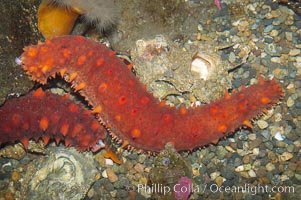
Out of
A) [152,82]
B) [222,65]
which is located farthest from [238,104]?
[152,82]

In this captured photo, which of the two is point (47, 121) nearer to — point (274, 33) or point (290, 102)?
point (290, 102)

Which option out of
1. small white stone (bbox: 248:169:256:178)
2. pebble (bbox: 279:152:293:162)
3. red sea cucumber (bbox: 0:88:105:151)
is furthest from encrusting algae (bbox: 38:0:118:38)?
pebble (bbox: 279:152:293:162)

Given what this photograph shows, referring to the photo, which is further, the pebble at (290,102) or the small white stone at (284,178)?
the pebble at (290,102)

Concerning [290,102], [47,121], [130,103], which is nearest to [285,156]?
[290,102]

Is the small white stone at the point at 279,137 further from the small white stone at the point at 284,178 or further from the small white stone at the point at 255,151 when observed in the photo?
the small white stone at the point at 284,178

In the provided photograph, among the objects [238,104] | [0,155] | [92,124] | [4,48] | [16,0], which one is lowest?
[0,155]

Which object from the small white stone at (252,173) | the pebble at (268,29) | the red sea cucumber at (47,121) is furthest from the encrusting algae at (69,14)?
the small white stone at (252,173)

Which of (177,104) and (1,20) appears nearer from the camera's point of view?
(1,20)

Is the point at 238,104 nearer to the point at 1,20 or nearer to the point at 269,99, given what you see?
the point at 269,99
